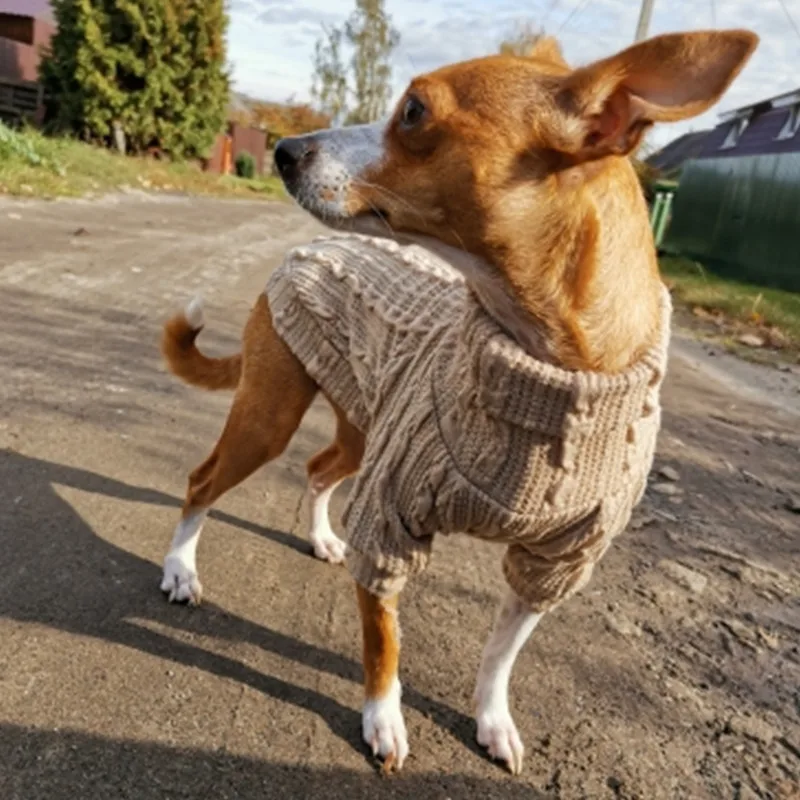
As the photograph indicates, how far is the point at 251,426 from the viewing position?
2.97 metres

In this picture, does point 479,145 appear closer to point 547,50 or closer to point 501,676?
point 547,50

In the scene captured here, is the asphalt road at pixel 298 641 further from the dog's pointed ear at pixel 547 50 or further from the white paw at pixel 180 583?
the dog's pointed ear at pixel 547 50

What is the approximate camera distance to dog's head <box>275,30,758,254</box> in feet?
6.40

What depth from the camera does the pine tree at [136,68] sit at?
2027 centimetres

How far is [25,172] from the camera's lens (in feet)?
43.0

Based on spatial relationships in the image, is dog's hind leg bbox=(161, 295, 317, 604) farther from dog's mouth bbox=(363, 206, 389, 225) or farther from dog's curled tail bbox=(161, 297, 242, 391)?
dog's mouth bbox=(363, 206, 389, 225)

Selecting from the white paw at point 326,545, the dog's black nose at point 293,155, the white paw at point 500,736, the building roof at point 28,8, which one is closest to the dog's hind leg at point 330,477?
the white paw at point 326,545

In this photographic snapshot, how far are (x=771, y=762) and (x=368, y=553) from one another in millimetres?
1345

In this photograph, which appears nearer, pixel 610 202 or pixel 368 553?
pixel 610 202

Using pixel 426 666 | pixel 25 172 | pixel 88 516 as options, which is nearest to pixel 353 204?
pixel 426 666

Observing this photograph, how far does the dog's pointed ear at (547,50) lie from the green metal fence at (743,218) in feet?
52.3

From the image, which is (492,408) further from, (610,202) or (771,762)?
(771,762)

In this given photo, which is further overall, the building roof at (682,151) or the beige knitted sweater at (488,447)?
the building roof at (682,151)

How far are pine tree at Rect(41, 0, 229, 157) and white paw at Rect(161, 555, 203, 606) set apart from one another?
2028 cm
